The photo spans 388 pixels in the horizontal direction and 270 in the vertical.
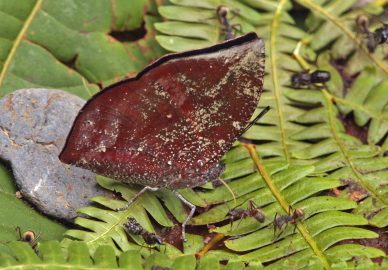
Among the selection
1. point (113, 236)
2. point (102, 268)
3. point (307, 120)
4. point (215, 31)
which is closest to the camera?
point (102, 268)

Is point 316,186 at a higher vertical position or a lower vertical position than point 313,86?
lower

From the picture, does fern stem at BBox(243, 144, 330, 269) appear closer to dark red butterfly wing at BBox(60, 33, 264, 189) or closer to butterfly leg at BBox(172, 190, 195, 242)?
dark red butterfly wing at BBox(60, 33, 264, 189)

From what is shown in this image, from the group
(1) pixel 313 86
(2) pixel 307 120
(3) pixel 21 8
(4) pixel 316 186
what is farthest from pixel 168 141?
(3) pixel 21 8

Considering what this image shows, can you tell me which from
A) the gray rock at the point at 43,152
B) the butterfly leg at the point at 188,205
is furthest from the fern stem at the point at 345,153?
the gray rock at the point at 43,152

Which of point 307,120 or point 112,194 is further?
point 307,120

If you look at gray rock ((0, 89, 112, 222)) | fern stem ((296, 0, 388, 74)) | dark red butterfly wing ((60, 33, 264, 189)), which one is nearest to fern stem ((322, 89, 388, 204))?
fern stem ((296, 0, 388, 74))

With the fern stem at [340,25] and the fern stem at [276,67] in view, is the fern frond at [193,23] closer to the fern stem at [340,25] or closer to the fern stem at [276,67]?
the fern stem at [276,67]

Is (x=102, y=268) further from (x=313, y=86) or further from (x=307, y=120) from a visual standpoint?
(x=313, y=86)
